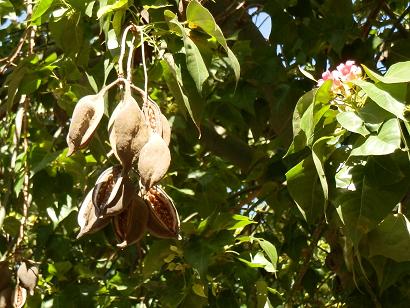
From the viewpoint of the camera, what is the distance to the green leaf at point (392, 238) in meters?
1.34

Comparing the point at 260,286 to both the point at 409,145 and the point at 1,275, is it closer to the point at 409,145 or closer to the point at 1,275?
the point at 1,275

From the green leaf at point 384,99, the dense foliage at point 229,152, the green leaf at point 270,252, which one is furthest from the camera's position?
the green leaf at point 270,252

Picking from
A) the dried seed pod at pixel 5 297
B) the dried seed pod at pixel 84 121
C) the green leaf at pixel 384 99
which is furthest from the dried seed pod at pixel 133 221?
the dried seed pod at pixel 5 297

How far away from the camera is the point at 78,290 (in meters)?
2.18

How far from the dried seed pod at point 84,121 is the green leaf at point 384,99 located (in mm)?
379

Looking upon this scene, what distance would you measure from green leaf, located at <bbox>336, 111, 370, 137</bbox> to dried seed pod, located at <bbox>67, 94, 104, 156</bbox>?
357 mm

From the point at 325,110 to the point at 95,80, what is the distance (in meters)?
0.68

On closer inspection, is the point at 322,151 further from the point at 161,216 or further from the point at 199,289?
the point at 199,289

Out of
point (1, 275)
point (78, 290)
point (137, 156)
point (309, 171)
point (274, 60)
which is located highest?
point (137, 156)

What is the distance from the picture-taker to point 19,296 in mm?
1916

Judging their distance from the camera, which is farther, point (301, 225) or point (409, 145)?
point (301, 225)

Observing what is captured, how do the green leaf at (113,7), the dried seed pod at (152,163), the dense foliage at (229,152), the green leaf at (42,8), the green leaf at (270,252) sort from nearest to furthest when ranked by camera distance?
the dried seed pod at (152,163) < the dense foliage at (229,152) < the green leaf at (113,7) < the green leaf at (42,8) < the green leaf at (270,252)

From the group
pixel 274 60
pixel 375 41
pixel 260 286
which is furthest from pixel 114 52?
pixel 375 41

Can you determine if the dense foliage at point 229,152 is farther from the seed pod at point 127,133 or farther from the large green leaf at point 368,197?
the seed pod at point 127,133
